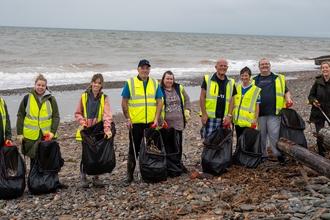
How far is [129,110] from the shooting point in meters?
5.93

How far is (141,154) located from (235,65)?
3153 cm

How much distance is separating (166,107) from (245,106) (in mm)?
1306

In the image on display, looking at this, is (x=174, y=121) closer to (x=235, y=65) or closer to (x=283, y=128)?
(x=283, y=128)

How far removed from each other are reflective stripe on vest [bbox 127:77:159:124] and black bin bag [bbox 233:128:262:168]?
1566mm

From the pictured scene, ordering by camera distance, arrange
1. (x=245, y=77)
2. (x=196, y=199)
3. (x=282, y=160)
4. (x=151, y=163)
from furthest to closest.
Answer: (x=282, y=160), (x=245, y=77), (x=151, y=163), (x=196, y=199)

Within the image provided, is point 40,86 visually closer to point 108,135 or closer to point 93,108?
point 93,108

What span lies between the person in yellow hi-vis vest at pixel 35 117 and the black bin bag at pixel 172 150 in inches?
69.6

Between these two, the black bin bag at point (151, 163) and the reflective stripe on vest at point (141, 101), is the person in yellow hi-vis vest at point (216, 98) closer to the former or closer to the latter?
the reflective stripe on vest at point (141, 101)

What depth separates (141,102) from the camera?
19.2ft

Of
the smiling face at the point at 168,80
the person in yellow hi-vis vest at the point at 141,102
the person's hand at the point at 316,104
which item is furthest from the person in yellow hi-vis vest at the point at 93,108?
the person's hand at the point at 316,104

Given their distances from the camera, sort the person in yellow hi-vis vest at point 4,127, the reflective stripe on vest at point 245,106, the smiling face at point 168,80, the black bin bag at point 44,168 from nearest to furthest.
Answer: the person in yellow hi-vis vest at point 4,127, the black bin bag at point 44,168, the smiling face at point 168,80, the reflective stripe on vest at point 245,106

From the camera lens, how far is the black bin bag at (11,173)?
534 centimetres

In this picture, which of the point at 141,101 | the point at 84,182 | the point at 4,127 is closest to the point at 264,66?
the point at 141,101

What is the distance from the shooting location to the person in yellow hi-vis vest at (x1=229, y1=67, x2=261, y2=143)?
247 inches
